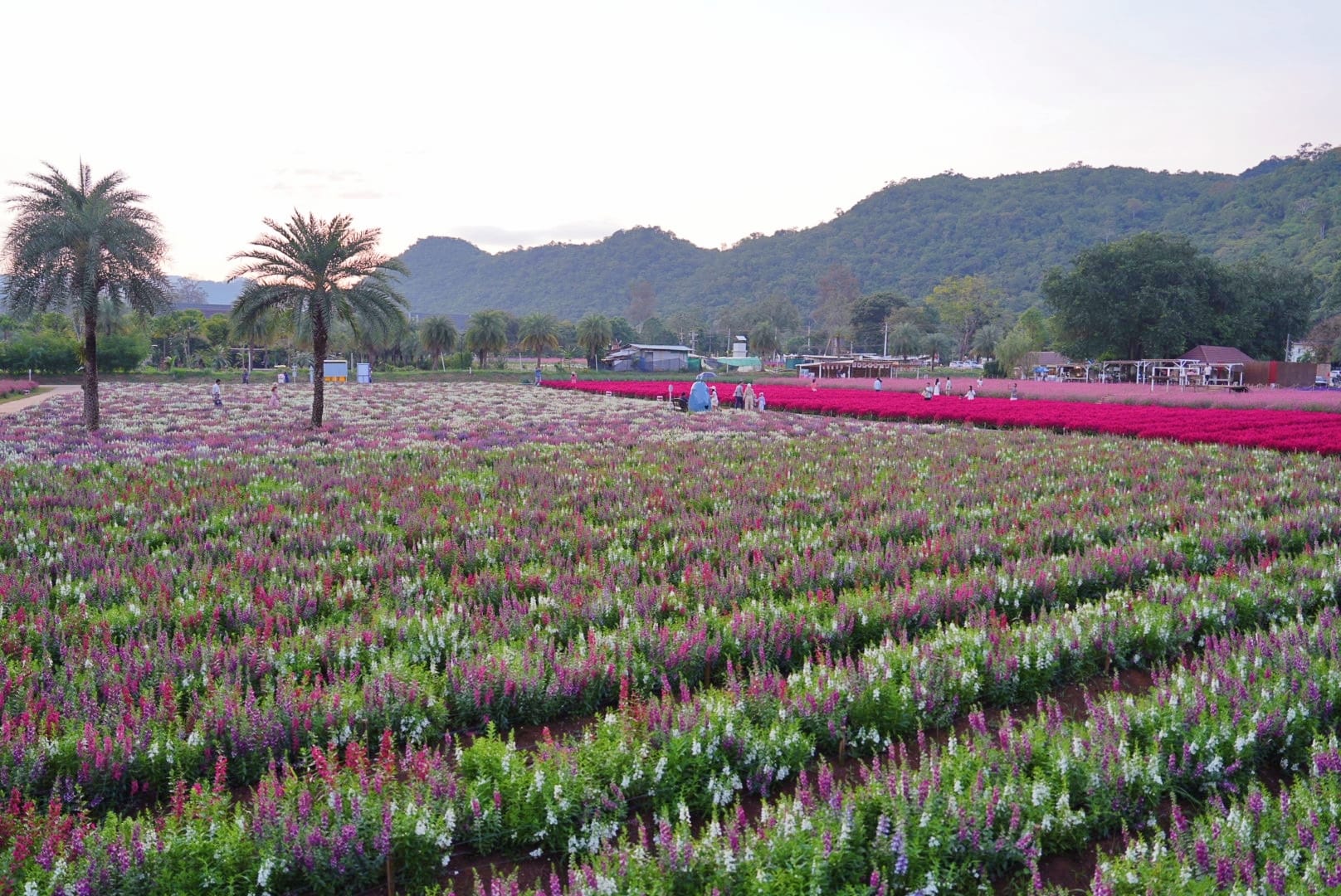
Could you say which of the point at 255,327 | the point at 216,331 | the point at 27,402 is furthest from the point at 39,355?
the point at 255,327

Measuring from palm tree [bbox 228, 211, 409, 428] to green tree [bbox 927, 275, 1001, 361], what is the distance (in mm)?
148684

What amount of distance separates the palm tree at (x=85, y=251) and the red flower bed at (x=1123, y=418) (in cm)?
2898

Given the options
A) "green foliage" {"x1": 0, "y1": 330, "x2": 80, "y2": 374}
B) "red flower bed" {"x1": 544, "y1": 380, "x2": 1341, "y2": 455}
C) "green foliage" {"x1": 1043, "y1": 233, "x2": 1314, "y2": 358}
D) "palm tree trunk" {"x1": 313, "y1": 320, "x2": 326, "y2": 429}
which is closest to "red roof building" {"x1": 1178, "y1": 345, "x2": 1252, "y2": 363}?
"green foliage" {"x1": 1043, "y1": 233, "x2": 1314, "y2": 358}

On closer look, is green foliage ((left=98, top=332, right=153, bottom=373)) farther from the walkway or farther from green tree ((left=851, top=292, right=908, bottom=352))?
green tree ((left=851, top=292, right=908, bottom=352))

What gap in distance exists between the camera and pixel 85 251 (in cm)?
2481

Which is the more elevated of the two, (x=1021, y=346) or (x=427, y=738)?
(x=1021, y=346)

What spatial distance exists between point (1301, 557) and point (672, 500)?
8211mm

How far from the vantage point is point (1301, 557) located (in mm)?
9023

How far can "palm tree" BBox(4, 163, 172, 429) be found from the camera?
24.1 meters

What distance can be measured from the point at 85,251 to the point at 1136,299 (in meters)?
86.1

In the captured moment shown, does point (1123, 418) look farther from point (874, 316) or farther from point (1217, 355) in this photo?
point (874, 316)

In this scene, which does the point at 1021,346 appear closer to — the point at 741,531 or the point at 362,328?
the point at 362,328

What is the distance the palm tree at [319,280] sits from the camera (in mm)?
26500

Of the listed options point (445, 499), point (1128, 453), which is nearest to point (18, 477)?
point (445, 499)
